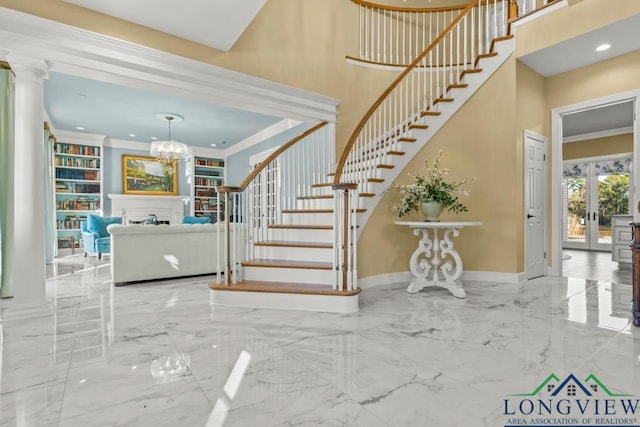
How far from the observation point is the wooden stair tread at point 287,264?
3.35 m

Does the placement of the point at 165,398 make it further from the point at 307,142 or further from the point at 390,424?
the point at 307,142

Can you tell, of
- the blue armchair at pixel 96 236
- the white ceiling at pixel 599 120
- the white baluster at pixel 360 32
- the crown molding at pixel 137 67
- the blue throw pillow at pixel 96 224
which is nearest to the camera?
the crown molding at pixel 137 67

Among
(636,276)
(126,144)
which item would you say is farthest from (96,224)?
(636,276)

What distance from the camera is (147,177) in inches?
346

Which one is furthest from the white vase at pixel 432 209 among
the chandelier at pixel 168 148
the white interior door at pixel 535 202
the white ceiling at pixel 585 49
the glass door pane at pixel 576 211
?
the glass door pane at pixel 576 211

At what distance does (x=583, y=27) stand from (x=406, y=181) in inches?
99.4

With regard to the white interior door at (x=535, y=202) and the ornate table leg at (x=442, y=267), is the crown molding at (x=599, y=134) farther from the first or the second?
the ornate table leg at (x=442, y=267)

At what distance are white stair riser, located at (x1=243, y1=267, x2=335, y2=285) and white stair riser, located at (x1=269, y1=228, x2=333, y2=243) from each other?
2.24 ft

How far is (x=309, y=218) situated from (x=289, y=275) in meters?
1.14

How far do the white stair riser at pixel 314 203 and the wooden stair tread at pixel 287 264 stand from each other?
1.13 meters

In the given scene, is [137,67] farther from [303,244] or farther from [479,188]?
[479,188]

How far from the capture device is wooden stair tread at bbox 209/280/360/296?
9.95 feet

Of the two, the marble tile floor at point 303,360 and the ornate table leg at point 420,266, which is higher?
the ornate table leg at point 420,266

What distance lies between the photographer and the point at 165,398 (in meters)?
1.59
